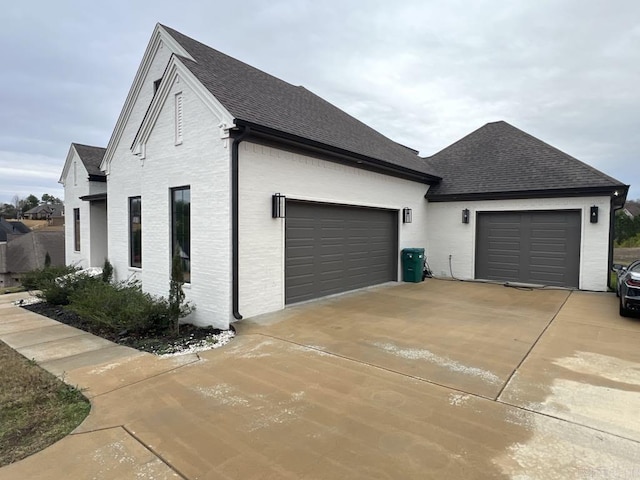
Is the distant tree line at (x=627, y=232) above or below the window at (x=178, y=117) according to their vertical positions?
below

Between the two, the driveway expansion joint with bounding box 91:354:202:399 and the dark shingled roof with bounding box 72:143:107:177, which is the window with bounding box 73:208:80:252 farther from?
the driveway expansion joint with bounding box 91:354:202:399

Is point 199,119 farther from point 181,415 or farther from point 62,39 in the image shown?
point 62,39


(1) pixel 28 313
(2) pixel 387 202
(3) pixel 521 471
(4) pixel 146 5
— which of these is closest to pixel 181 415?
(3) pixel 521 471

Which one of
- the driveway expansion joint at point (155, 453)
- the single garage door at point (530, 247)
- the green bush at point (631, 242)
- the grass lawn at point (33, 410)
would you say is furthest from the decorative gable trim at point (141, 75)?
the green bush at point (631, 242)

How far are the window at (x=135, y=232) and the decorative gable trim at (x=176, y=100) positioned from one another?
1872 millimetres

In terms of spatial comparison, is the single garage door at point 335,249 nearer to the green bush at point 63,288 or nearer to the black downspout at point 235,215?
the black downspout at point 235,215

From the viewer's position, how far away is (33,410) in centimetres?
369

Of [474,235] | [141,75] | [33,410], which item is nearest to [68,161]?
[141,75]

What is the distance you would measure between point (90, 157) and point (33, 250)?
66.8 feet

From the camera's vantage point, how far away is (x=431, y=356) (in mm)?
5086

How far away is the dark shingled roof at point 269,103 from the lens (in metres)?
7.41

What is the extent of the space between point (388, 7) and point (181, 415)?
1124 centimetres

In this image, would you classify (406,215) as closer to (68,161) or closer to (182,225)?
(182,225)

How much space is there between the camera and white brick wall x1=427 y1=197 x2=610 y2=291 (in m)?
10.5
